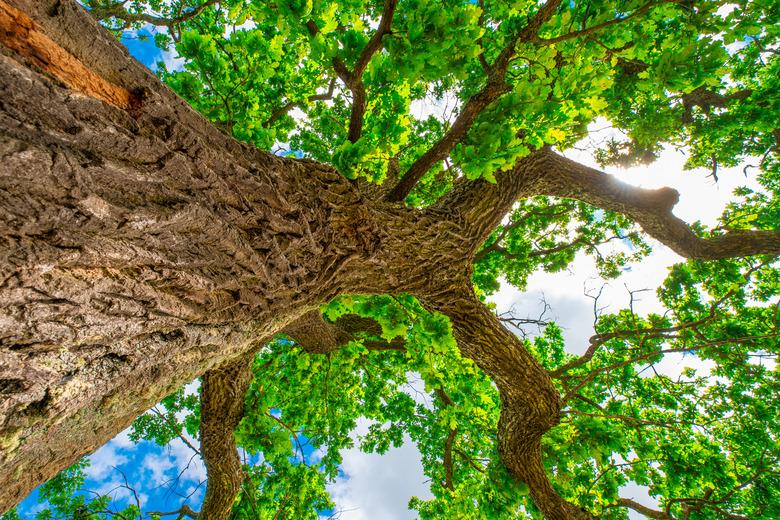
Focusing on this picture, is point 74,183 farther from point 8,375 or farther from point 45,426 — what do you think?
point 45,426

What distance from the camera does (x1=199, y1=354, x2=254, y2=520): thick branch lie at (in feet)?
13.5

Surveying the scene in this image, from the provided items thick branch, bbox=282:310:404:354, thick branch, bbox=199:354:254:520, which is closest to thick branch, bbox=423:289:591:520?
thick branch, bbox=282:310:404:354

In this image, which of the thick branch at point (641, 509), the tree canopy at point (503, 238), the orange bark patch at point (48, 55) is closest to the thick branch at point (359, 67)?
the tree canopy at point (503, 238)

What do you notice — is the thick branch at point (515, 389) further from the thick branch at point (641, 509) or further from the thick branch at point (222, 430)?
the thick branch at point (222, 430)

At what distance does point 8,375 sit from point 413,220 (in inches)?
114

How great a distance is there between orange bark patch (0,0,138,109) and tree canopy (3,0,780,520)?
5.24ft

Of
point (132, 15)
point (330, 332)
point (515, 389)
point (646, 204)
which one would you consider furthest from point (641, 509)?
point (132, 15)

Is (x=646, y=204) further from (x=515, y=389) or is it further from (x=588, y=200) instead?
(x=515, y=389)

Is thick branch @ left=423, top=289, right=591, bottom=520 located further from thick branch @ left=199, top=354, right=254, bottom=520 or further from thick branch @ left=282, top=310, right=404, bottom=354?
thick branch @ left=199, top=354, right=254, bottom=520

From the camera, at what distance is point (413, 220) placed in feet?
11.1

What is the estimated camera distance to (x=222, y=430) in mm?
4324

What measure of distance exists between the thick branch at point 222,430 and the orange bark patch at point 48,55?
3.21m

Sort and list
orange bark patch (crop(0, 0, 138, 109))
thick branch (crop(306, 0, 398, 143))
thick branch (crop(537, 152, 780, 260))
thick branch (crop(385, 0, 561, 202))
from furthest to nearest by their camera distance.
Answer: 1. thick branch (crop(537, 152, 780, 260))
2. thick branch (crop(385, 0, 561, 202))
3. thick branch (crop(306, 0, 398, 143))
4. orange bark patch (crop(0, 0, 138, 109))

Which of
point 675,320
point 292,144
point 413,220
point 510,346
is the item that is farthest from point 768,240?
point 292,144
